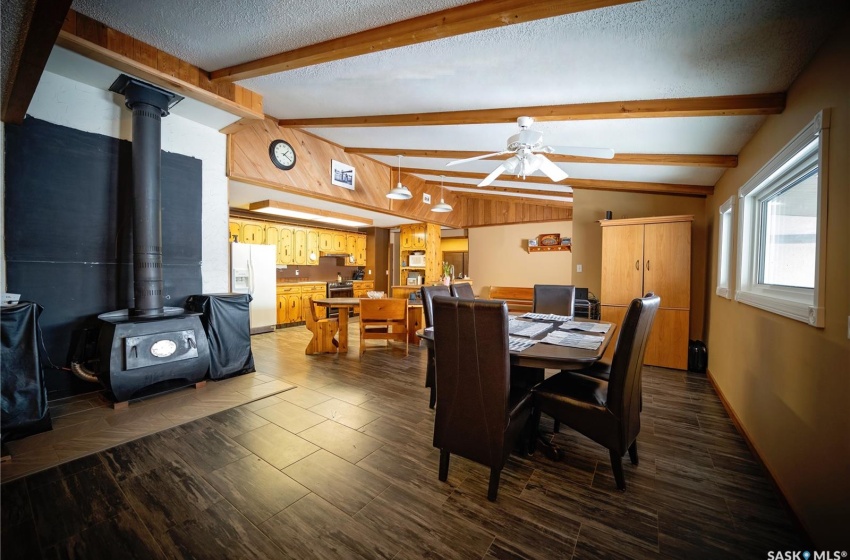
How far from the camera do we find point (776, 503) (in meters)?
1.71

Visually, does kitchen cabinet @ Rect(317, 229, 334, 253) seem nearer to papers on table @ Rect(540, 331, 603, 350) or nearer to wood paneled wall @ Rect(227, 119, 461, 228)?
wood paneled wall @ Rect(227, 119, 461, 228)

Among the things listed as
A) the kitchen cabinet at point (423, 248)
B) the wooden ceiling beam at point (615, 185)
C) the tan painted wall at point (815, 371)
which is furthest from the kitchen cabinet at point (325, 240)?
the tan painted wall at point (815, 371)

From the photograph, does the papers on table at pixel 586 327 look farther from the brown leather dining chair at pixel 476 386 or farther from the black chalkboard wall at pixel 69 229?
the black chalkboard wall at pixel 69 229

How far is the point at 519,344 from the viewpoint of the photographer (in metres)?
2.07

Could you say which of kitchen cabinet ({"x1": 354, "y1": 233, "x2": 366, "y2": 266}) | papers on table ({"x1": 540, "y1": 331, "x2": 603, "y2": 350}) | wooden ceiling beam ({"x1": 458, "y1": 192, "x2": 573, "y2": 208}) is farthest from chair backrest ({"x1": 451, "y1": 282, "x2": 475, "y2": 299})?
kitchen cabinet ({"x1": 354, "y1": 233, "x2": 366, "y2": 266})

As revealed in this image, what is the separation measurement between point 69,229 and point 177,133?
1.32 metres

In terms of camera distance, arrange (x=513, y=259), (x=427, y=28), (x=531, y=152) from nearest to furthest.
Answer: (x=427, y=28) < (x=531, y=152) < (x=513, y=259)

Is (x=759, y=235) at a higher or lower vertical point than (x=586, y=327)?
higher

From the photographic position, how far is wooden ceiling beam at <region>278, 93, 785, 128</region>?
83.9 inches

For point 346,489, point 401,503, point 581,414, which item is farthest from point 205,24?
point 581,414

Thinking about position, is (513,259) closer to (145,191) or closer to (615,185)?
(615,185)

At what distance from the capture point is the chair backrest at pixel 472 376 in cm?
162

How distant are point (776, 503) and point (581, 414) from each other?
1.05 meters

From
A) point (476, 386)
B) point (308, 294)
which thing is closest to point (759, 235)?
point (476, 386)
